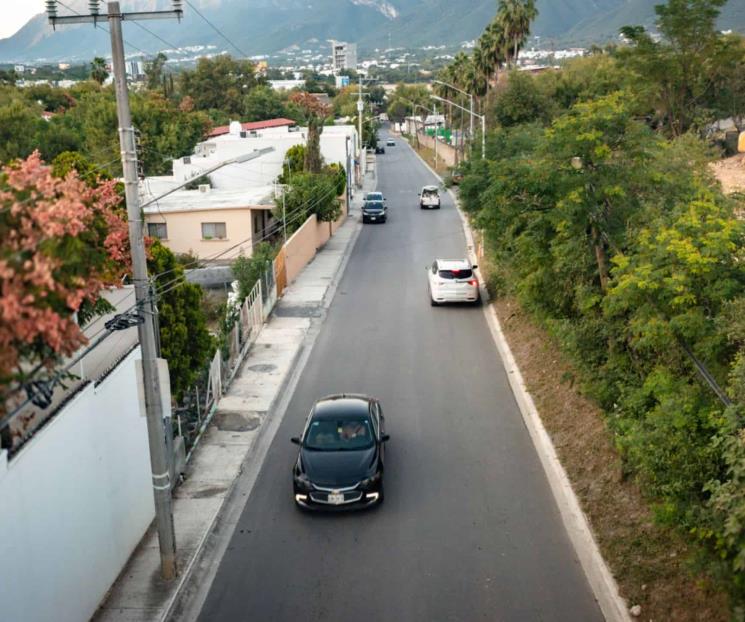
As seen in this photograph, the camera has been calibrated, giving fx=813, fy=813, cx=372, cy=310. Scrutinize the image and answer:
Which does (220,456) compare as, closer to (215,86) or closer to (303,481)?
(303,481)

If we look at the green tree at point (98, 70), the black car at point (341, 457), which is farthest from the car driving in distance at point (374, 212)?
the green tree at point (98, 70)

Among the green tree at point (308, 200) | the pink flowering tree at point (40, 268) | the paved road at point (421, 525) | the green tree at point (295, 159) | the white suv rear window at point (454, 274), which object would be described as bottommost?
the paved road at point (421, 525)

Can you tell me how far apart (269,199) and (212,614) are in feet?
92.7

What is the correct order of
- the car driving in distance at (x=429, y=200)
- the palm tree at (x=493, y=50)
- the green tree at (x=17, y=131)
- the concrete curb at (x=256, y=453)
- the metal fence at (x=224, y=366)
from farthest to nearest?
the palm tree at (x=493, y=50), the green tree at (x=17, y=131), the car driving in distance at (x=429, y=200), the metal fence at (x=224, y=366), the concrete curb at (x=256, y=453)

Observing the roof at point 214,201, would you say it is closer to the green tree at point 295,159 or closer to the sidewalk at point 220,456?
the green tree at point 295,159

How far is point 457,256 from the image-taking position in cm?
3494

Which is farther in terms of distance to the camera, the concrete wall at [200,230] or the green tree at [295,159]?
the green tree at [295,159]

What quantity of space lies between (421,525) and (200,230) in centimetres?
2470

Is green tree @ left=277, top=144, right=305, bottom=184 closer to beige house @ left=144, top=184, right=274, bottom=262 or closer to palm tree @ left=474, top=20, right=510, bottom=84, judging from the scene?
beige house @ left=144, top=184, right=274, bottom=262

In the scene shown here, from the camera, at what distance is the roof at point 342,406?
15.0 m

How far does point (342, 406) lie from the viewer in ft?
50.2

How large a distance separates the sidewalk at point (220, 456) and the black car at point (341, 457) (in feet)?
5.19

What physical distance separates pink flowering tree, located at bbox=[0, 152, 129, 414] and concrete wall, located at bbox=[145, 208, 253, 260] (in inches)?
1094

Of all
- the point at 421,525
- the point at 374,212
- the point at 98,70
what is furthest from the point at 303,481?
the point at 98,70
